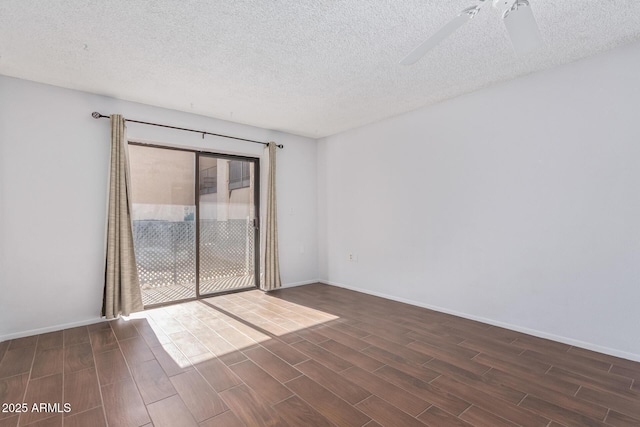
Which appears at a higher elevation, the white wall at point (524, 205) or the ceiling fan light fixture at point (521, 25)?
the ceiling fan light fixture at point (521, 25)

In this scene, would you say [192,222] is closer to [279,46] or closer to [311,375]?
[279,46]

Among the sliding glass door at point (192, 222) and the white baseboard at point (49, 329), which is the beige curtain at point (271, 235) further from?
the white baseboard at point (49, 329)

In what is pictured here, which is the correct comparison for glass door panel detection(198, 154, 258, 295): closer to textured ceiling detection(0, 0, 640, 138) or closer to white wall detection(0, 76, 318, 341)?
white wall detection(0, 76, 318, 341)

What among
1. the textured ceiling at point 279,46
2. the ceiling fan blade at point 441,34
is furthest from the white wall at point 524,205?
the ceiling fan blade at point 441,34

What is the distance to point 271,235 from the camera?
15.3 feet

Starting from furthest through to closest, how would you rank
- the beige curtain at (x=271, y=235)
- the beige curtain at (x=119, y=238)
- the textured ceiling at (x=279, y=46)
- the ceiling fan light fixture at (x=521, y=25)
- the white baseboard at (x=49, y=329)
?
the beige curtain at (x=271, y=235) < the beige curtain at (x=119, y=238) < the white baseboard at (x=49, y=329) < the textured ceiling at (x=279, y=46) < the ceiling fan light fixture at (x=521, y=25)

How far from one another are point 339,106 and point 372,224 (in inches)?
68.0

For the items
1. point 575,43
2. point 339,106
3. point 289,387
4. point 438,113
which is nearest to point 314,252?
point 339,106

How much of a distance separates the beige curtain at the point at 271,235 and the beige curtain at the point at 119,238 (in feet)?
5.65

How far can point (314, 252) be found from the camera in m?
5.36

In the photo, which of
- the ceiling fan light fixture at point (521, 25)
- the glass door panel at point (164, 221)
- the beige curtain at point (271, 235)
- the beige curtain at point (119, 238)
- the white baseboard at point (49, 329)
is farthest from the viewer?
the beige curtain at point (271, 235)

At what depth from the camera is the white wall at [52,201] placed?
115 inches

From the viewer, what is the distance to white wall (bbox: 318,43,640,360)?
248 cm

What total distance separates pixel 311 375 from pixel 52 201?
3.12 m
